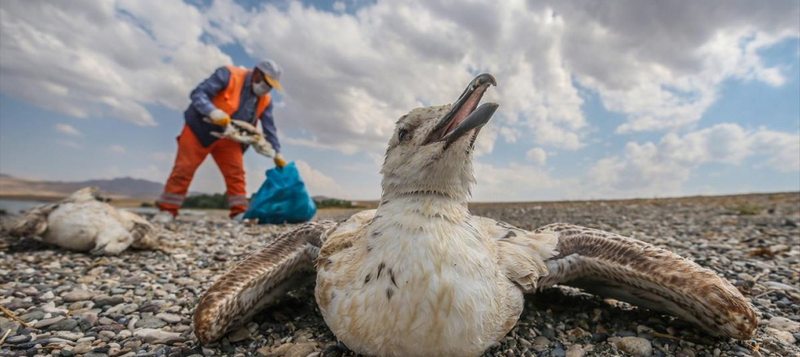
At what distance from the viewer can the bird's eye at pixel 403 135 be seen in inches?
117

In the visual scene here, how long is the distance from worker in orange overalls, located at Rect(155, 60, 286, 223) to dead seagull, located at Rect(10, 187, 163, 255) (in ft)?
12.8

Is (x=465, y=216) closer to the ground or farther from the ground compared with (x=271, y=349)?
farther from the ground

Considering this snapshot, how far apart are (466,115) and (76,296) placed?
168 inches

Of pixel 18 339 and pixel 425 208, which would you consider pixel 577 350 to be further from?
pixel 18 339

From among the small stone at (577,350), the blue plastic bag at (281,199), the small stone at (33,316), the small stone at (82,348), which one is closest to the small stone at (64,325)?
the small stone at (33,316)

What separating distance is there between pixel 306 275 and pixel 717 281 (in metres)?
3.34

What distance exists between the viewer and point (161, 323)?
380 cm

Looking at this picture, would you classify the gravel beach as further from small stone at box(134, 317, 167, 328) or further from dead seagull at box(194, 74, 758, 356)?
dead seagull at box(194, 74, 758, 356)

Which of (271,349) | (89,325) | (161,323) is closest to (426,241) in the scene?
(271,349)

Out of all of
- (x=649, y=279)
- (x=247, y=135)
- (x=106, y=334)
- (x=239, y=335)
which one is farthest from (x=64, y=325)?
(x=247, y=135)

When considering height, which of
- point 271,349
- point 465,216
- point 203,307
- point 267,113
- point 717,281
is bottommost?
point 271,349

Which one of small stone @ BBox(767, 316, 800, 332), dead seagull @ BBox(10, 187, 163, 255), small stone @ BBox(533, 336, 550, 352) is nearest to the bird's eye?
small stone @ BBox(533, 336, 550, 352)

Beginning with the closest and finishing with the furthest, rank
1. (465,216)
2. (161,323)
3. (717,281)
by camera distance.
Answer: (465,216), (717,281), (161,323)

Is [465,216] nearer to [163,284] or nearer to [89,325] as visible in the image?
[89,325]
